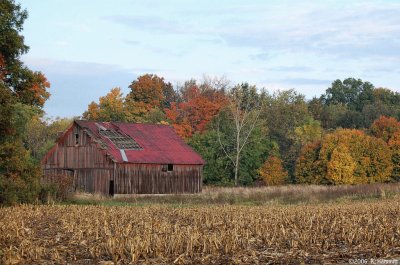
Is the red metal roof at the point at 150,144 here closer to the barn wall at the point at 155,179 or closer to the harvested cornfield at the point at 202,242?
the barn wall at the point at 155,179

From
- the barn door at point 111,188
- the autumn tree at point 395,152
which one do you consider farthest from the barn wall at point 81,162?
the autumn tree at point 395,152

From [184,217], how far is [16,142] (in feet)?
37.3

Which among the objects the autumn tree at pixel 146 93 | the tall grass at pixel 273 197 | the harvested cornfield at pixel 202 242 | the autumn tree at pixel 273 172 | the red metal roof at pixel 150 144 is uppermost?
the autumn tree at pixel 146 93

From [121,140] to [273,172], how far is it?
2113 cm

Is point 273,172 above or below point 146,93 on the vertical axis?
below

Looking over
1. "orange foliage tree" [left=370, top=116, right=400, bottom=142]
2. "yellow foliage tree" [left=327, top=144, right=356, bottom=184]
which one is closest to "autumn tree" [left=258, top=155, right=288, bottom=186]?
"yellow foliage tree" [left=327, top=144, right=356, bottom=184]

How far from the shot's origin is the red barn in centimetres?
5475

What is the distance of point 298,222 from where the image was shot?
2325 centimetres

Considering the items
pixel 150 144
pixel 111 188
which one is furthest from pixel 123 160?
pixel 150 144

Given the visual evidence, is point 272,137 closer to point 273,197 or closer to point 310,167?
point 310,167

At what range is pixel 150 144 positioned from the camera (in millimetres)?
58750

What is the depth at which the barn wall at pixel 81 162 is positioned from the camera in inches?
2160

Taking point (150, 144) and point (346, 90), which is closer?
point (150, 144)

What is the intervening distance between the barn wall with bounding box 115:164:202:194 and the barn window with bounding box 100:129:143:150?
6.87 feet
